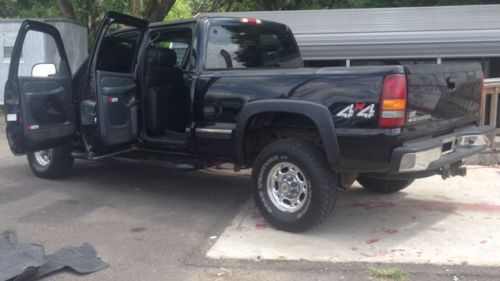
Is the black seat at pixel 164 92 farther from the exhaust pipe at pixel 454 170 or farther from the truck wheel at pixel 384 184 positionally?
the exhaust pipe at pixel 454 170

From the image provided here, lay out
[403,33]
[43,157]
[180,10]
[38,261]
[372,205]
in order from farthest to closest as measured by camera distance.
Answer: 1. [180,10]
2. [403,33]
3. [43,157]
4. [372,205]
5. [38,261]

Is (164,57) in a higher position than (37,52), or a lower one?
higher

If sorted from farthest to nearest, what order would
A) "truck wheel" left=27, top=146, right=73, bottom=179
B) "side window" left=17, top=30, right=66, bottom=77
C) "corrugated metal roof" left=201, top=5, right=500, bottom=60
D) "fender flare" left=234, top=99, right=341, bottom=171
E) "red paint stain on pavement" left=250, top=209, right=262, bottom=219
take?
"side window" left=17, top=30, right=66, bottom=77 < "corrugated metal roof" left=201, top=5, right=500, bottom=60 < "truck wheel" left=27, top=146, right=73, bottom=179 < "red paint stain on pavement" left=250, top=209, right=262, bottom=219 < "fender flare" left=234, top=99, right=341, bottom=171

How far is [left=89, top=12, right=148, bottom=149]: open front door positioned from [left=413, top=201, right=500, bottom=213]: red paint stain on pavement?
10.8 feet

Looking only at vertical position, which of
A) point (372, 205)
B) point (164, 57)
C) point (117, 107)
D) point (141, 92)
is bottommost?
point (372, 205)

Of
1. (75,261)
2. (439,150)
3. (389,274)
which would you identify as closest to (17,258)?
(75,261)

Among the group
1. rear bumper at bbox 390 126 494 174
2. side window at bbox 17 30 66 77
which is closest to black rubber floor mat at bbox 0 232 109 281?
rear bumper at bbox 390 126 494 174

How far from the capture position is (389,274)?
4469mm

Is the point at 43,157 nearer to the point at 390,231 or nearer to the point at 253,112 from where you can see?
the point at 253,112

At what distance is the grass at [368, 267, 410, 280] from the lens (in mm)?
Result: 4449

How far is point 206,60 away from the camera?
6.21m

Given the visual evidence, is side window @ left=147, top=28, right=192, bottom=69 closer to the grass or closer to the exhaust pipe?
the exhaust pipe

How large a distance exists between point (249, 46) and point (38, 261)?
3.23 metres

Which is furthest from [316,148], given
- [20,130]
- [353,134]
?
[20,130]
